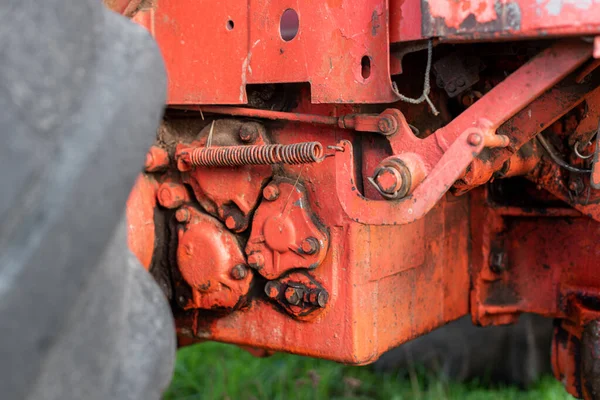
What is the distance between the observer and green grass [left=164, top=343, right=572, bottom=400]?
3043mm

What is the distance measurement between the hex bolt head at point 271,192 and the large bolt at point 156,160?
323mm

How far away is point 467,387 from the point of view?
325cm

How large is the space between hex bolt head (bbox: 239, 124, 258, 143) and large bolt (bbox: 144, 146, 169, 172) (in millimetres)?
233

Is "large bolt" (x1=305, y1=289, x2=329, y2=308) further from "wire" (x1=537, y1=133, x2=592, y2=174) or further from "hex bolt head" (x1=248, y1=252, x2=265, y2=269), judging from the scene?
"wire" (x1=537, y1=133, x2=592, y2=174)

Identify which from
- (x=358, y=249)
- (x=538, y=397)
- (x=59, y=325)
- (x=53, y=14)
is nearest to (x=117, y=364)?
(x=59, y=325)

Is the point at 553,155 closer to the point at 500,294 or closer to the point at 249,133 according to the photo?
the point at 500,294

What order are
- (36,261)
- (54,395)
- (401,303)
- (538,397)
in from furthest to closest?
(538,397) → (401,303) → (54,395) → (36,261)

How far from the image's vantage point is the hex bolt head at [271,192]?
5.74 ft

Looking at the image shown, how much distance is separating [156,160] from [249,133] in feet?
Result: 0.87

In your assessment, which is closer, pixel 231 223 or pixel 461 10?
pixel 461 10

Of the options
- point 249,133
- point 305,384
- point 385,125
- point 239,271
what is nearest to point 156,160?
point 249,133

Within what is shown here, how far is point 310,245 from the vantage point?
169 cm

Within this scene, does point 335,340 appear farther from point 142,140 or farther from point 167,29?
point 142,140

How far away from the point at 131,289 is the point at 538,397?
94.0 inches
